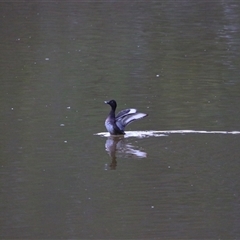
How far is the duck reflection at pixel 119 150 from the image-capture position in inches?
352

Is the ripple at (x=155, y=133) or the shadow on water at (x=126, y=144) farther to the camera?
the ripple at (x=155, y=133)

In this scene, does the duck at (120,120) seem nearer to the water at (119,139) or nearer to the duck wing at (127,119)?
the duck wing at (127,119)

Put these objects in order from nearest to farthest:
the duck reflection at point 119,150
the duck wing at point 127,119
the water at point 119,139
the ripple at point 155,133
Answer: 1. the water at point 119,139
2. the duck reflection at point 119,150
3. the ripple at point 155,133
4. the duck wing at point 127,119

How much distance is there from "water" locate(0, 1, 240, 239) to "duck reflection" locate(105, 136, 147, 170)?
12mm

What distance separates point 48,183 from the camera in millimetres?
7926

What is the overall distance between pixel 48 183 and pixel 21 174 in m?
0.41

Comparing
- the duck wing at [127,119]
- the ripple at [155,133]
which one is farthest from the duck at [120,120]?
the ripple at [155,133]

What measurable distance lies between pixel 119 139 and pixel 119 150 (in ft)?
1.76

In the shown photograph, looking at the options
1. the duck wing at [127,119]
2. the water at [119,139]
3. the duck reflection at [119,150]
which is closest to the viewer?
the water at [119,139]

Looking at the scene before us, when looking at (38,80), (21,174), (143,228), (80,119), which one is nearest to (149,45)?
(38,80)

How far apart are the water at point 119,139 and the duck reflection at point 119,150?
12mm

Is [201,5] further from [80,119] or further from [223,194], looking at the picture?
[223,194]

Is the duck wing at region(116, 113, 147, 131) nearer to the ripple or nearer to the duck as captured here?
the duck

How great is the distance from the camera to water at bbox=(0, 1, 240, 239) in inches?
276
